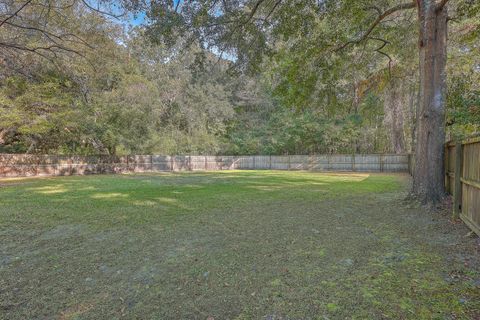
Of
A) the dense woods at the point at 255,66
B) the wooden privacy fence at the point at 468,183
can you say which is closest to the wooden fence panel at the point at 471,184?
the wooden privacy fence at the point at 468,183

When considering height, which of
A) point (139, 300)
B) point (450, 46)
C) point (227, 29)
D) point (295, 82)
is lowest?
point (139, 300)

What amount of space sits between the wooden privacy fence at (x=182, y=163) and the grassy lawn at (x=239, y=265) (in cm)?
1166

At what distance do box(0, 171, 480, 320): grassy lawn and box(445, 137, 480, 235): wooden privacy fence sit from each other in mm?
278

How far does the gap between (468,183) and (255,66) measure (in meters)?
5.21

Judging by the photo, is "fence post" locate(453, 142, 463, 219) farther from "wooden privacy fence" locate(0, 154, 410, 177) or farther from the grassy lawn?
"wooden privacy fence" locate(0, 154, 410, 177)

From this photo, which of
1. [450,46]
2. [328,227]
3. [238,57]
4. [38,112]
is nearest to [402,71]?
[450,46]

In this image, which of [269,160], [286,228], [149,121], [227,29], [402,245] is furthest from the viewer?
[269,160]

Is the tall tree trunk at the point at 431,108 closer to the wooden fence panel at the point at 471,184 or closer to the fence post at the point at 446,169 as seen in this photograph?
the fence post at the point at 446,169

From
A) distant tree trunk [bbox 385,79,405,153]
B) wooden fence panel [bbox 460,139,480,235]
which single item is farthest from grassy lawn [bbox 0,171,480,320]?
distant tree trunk [bbox 385,79,405,153]

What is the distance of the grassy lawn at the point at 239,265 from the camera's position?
2113mm

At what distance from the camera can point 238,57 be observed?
7309 mm

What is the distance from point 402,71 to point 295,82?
235 inches

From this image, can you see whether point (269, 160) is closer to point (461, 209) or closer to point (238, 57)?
point (238, 57)

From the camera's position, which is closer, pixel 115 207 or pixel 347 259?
pixel 347 259
